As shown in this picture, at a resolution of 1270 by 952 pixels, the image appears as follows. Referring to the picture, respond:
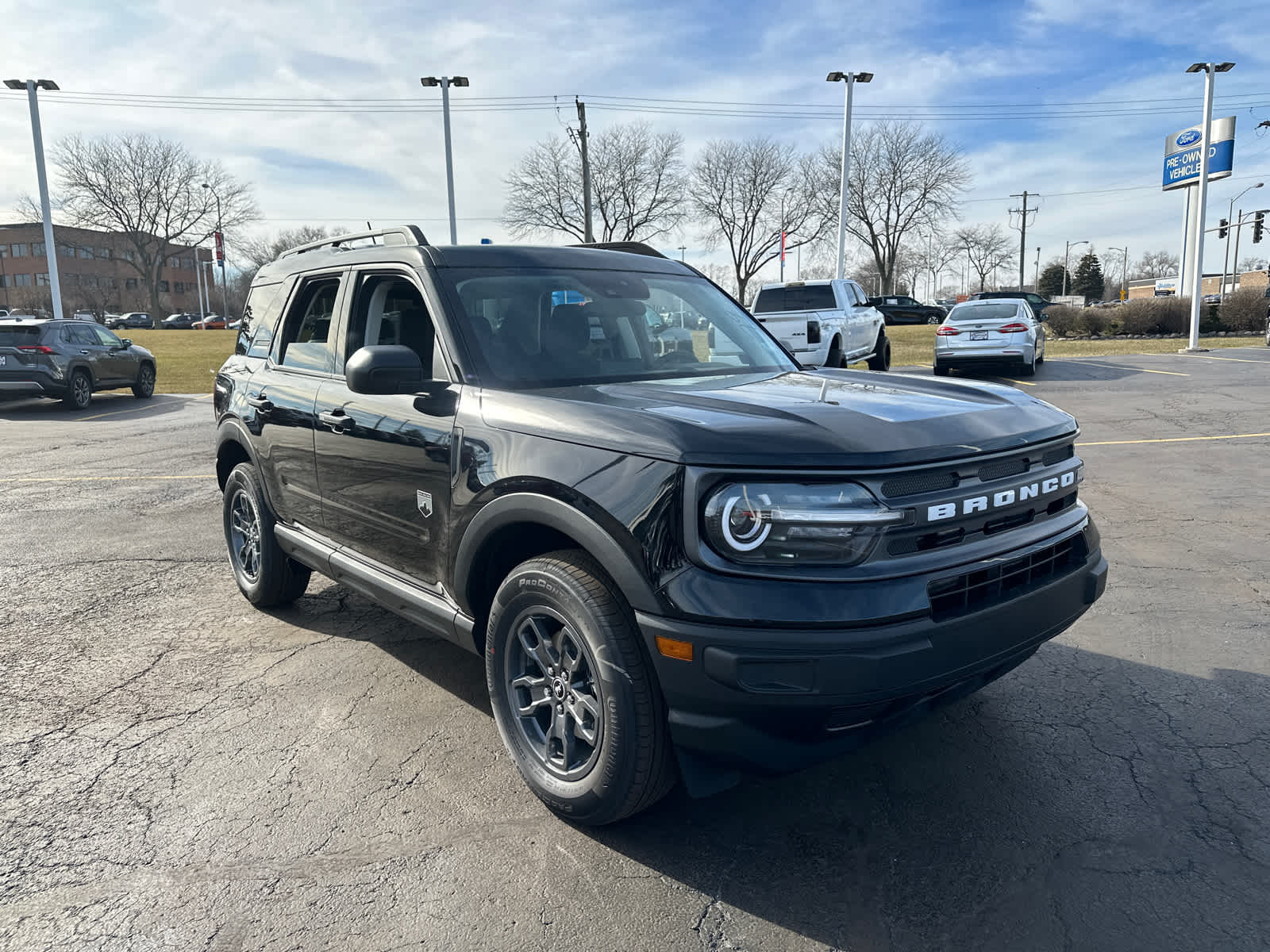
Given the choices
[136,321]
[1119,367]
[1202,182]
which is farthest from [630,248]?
[136,321]

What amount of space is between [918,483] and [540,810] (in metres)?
1.66

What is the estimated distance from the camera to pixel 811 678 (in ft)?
7.52

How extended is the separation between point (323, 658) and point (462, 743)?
1.24 meters

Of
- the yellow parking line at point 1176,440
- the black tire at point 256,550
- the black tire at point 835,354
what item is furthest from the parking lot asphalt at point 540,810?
the black tire at point 835,354

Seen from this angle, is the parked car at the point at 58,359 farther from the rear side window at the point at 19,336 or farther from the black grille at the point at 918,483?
the black grille at the point at 918,483

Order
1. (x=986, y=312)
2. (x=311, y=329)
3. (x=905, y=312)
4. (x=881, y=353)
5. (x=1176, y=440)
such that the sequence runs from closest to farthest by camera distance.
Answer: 1. (x=311, y=329)
2. (x=1176, y=440)
3. (x=986, y=312)
4. (x=881, y=353)
5. (x=905, y=312)

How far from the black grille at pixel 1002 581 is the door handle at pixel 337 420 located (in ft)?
8.17

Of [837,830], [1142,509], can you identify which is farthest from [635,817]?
[1142,509]

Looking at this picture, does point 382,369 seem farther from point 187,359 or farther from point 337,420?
point 187,359

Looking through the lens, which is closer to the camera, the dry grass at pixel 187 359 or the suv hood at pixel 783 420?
the suv hood at pixel 783 420

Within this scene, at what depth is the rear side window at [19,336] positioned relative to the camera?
1551 centimetres

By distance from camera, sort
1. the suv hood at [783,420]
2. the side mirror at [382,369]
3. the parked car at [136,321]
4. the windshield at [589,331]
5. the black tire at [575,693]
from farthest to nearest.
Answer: the parked car at [136,321]
the windshield at [589,331]
the side mirror at [382,369]
the black tire at [575,693]
the suv hood at [783,420]

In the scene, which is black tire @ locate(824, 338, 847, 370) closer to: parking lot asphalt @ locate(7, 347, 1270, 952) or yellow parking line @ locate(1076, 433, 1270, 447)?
yellow parking line @ locate(1076, 433, 1270, 447)

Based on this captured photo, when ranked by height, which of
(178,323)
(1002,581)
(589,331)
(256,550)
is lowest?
(256,550)
